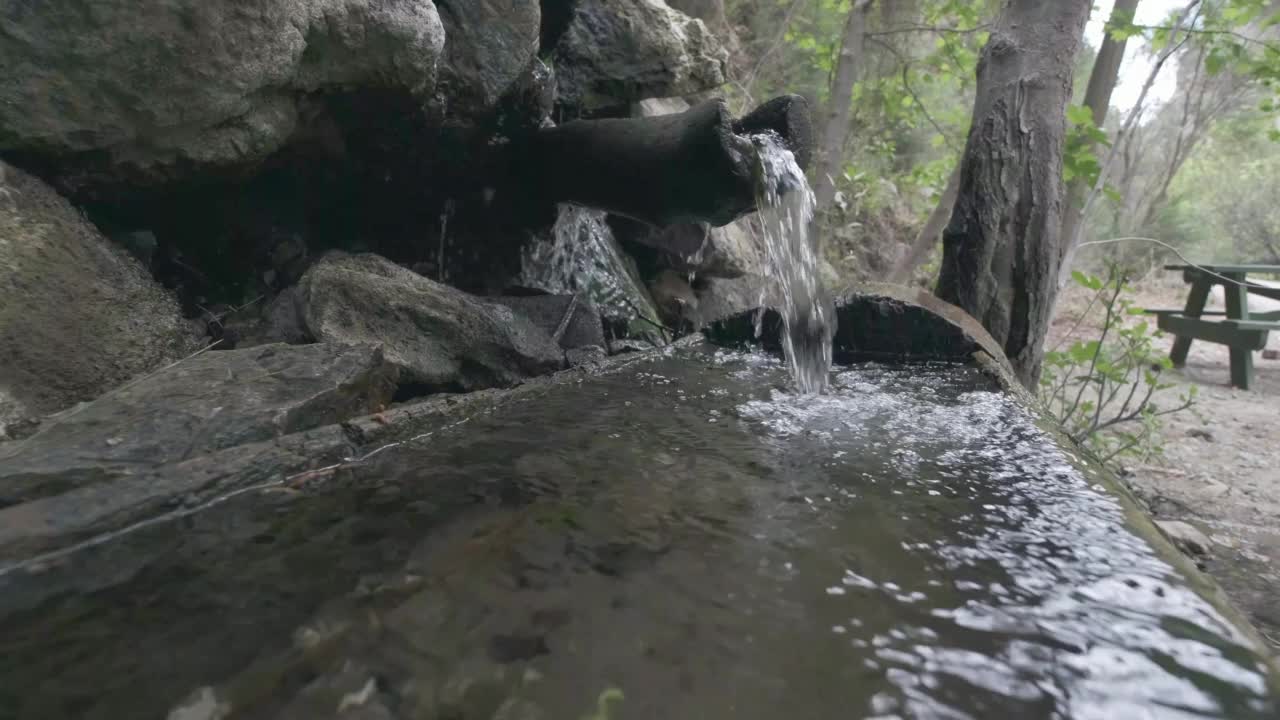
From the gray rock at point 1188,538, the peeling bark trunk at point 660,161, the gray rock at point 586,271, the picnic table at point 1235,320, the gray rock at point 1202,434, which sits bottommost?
the gray rock at point 1202,434

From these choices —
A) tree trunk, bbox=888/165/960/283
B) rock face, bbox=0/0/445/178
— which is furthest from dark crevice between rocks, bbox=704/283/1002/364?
tree trunk, bbox=888/165/960/283

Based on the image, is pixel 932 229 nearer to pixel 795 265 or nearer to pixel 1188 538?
pixel 795 265

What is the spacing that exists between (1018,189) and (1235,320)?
5360 mm

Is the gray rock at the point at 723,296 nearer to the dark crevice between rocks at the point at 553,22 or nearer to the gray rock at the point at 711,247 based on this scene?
the gray rock at the point at 711,247

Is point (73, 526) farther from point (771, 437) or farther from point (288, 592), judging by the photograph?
point (771, 437)

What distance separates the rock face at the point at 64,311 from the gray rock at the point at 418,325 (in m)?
0.51

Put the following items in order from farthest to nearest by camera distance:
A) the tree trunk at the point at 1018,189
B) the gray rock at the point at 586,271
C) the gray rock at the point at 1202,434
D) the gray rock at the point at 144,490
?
the gray rock at the point at 1202,434, the gray rock at the point at 586,271, the tree trunk at the point at 1018,189, the gray rock at the point at 144,490

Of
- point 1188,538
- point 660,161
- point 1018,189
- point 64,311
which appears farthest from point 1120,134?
point 64,311

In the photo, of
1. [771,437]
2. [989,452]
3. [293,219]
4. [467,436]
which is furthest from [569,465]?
[293,219]

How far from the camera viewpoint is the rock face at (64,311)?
195 centimetres

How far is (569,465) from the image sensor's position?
202 centimetres

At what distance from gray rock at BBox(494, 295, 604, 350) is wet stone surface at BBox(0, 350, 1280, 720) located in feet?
5.34

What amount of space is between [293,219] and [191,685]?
305cm

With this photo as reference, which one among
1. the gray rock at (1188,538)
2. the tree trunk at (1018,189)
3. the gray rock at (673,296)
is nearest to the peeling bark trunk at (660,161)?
the tree trunk at (1018,189)
